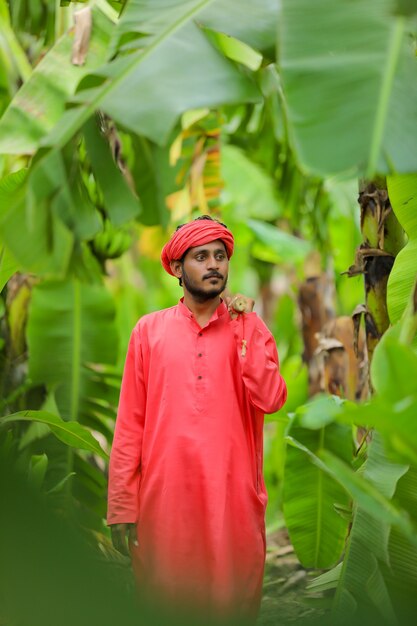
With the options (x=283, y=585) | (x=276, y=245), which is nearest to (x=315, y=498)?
(x=283, y=585)

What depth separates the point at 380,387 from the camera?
5.19ft

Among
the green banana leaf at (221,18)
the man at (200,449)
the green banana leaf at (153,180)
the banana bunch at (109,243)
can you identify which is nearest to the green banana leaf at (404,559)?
the man at (200,449)

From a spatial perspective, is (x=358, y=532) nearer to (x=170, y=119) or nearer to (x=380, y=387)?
(x=380, y=387)

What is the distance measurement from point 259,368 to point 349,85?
2.22ft

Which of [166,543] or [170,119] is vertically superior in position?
[170,119]

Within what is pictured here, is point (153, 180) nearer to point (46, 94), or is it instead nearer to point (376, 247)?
point (46, 94)

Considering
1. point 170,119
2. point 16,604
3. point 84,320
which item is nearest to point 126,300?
point 84,320

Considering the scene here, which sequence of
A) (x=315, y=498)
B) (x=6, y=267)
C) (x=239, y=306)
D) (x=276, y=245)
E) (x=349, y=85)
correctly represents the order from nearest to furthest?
1. (x=349, y=85)
2. (x=239, y=306)
3. (x=6, y=267)
4. (x=315, y=498)
5. (x=276, y=245)

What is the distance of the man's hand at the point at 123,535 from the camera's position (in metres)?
2.04

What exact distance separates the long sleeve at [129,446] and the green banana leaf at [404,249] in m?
0.66

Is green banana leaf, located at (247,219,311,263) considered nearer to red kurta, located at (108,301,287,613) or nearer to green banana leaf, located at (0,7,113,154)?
green banana leaf, located at (0,7,113,154)

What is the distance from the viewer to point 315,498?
2.66 metres

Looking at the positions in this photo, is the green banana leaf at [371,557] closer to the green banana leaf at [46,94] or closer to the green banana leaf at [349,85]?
the green banana leaf at [349,85]

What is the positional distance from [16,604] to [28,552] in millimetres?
98
